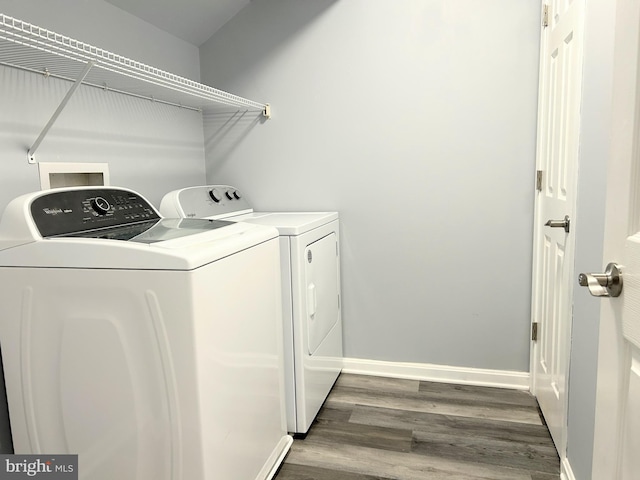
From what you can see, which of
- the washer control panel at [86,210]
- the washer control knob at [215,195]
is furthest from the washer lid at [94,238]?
the washer control knob at [215,195]

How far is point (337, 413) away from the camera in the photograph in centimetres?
222

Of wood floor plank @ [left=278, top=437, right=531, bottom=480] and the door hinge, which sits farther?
the door hinge

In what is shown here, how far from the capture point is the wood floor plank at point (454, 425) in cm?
199

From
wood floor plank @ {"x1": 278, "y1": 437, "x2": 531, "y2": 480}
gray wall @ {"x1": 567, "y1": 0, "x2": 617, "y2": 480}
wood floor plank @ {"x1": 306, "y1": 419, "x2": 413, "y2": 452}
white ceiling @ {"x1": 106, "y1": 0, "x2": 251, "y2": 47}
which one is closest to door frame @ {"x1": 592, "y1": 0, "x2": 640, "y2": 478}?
gray wall @ {"x1": 567, "y1": 0, "x2": 617, "y2": 480}

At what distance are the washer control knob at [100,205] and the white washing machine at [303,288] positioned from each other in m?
0.46

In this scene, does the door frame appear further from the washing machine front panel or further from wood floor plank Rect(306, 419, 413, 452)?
wood floor plank Rect(306, 419, 413, 452)

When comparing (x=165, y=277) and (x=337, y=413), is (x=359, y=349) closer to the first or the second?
(x=337, y=413)

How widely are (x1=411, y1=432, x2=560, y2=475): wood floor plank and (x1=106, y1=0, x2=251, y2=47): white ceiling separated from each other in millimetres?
2243

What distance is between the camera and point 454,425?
209 cm

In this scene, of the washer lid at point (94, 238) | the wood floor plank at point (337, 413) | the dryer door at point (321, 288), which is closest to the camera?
the washer lid at point (94, 238)

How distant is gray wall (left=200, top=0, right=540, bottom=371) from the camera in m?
2.30

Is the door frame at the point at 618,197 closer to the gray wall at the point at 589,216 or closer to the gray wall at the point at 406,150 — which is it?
the gray wall at the point at 589,216

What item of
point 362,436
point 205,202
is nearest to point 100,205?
point 205,202

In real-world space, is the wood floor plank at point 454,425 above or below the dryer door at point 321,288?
below
